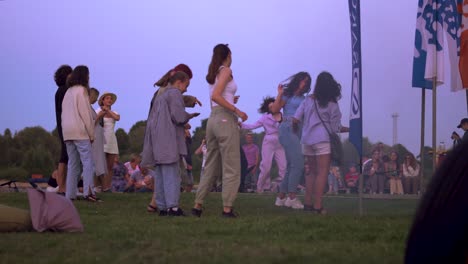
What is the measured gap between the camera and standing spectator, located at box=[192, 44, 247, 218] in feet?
31.6

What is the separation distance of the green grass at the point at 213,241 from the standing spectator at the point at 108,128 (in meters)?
5.16

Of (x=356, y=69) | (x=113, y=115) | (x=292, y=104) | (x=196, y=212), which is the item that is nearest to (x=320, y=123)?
(x=292, y=104)

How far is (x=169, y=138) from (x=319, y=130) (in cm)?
261

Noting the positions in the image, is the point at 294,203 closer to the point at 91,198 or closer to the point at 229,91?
the point at 91,198

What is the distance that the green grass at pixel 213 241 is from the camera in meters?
5.74

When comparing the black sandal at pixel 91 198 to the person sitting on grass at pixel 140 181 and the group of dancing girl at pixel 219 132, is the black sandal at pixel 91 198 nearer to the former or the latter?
the group of dancing girl at pixel 219 132

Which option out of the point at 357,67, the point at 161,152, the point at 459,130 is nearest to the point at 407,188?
the point at 459,130

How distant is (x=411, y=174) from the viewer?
13539 millimetres

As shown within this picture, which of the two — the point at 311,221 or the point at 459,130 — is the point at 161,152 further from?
the point at 459,130

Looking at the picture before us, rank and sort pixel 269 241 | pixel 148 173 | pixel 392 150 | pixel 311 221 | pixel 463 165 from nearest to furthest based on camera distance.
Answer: pixel 463 165 → pixel 269 241 → pixel 311 221 → pixel 392 150 → pixel 148 173

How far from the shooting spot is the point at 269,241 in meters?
6.74

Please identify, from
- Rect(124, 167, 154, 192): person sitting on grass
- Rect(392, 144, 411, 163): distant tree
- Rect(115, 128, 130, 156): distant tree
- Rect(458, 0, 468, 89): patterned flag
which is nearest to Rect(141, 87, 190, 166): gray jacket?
Rect(458, 0, 468, 89): patterned flag

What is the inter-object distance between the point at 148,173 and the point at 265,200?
653cm

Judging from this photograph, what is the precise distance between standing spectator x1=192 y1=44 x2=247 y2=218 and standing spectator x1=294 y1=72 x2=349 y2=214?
2188 millimetres
